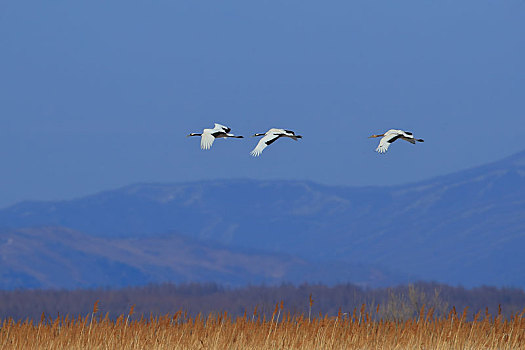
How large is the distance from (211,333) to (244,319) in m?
0.66

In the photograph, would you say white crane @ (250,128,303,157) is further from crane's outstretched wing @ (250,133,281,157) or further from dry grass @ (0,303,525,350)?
dry grass @ (0,303,525,350)

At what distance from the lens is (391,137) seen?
37.4 feet

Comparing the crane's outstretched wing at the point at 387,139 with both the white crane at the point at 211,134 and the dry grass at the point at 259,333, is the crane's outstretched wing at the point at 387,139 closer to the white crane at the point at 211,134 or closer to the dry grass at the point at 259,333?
the white crane at the point at 211,134

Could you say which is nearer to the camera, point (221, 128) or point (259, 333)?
point (221, 128)

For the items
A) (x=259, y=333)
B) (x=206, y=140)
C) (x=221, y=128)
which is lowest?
(x=259, y=333)

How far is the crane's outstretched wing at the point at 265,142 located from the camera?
10867mm

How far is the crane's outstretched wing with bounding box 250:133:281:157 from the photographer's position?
10.9 m

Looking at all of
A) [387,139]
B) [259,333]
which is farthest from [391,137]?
[259,333]

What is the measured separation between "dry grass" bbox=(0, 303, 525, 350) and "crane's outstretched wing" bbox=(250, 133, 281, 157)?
203 inches

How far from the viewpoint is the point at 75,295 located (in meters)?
75.1

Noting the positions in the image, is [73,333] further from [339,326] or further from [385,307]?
[385,307]

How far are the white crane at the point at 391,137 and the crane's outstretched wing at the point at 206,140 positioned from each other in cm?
213

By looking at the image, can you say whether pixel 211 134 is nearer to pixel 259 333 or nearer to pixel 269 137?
pixel 269 137

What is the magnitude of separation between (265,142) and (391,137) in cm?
159
